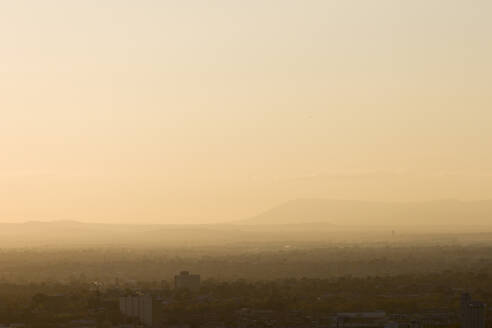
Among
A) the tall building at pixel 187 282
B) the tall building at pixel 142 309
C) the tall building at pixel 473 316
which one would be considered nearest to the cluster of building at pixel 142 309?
the tall building at pixel 142 309

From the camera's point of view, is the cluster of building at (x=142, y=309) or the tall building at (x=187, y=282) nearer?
the cluster of building at (x=142, y=309)

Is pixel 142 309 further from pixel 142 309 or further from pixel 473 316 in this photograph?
pixel 473 316

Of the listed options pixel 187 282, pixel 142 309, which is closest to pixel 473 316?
pixel 142 309

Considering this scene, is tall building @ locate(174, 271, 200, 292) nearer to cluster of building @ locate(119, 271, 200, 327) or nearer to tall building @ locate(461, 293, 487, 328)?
cluster of building @ locate(119, 271, 200, 327)

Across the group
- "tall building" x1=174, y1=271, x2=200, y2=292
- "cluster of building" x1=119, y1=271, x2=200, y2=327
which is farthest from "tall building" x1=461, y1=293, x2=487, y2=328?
"tall building" x1=174, y1=271, x2=200, y2=292

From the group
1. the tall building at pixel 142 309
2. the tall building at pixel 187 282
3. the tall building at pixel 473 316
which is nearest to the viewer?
the tall building at pixel 473 316

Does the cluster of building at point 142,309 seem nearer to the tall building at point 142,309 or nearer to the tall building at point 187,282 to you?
the tall building at point 142,309

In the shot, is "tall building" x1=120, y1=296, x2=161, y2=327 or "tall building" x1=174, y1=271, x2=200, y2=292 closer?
"tall building" x1=120, y1=296, x2=161, y2=327

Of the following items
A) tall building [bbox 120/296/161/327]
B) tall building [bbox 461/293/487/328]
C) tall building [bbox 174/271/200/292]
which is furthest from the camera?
tall building [bbox 174/271/200/292]

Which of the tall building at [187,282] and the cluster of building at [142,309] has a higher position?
the tall building at [187,282]
